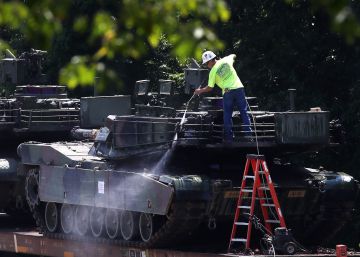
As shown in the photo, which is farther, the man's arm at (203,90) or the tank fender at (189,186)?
the man's arm at (203,90)

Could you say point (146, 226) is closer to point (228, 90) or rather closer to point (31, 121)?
point (228, 90)

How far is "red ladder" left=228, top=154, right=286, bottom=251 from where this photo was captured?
13617 mm

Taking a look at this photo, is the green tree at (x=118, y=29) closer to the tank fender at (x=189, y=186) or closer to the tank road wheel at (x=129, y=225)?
the tank fender at (x=189, y=186)

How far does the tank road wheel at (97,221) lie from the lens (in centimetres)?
Result: 1619

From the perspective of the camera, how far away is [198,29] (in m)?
5.46

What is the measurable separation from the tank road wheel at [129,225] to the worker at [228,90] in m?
1.92

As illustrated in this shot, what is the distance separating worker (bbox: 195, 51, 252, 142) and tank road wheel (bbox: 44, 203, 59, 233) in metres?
3.68

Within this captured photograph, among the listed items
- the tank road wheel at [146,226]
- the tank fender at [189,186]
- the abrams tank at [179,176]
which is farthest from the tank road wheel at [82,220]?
the tank fender at [189,186]

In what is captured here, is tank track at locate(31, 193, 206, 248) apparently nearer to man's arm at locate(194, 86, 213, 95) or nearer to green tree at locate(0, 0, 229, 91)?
man's arm at locate(194, 86, 213, 95)

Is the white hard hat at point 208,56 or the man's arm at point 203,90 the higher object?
the white hard hat at point 208,56

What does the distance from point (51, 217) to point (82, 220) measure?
41.5 inches

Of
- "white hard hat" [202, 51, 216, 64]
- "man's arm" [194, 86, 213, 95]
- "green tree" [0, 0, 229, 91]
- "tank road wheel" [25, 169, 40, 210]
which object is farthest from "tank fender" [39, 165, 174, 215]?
"green tree" [0, 0, 229, 91]

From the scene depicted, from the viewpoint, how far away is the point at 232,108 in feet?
47.7

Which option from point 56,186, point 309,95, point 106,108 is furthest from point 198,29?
point 309,95
